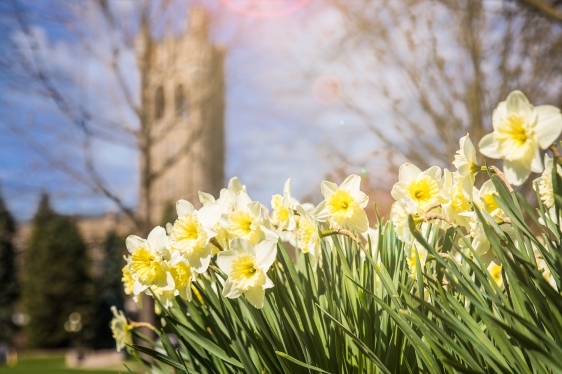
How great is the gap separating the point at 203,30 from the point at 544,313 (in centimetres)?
492

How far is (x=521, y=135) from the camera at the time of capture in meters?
0.54

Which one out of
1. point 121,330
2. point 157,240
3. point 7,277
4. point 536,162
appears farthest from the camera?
point 7,277

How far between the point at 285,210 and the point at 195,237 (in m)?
0.20

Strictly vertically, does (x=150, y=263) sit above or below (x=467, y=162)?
below

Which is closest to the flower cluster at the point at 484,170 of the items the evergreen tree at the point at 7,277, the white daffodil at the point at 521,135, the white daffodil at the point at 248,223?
the white daffodil at the point at 521,135

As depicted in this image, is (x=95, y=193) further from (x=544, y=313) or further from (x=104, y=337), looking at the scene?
(x=104, y=337)

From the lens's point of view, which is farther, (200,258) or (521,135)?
(200,258)

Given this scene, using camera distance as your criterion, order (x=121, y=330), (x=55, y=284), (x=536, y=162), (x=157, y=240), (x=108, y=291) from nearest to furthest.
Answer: (x=536, y=162), (x=157, y=240), (x=121, y=330), (x=55, y=284), (x=108, y=291)

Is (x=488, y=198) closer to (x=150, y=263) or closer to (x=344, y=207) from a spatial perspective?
(x=344, y=207)

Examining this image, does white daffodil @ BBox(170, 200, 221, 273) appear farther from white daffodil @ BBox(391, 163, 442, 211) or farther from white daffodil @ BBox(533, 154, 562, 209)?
white daffodil @ BBox(533, 154, 562, 209)

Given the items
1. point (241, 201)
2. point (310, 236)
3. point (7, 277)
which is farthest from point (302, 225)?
point (7, 277)

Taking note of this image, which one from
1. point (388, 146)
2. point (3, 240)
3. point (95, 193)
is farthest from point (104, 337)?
point (388, 146)

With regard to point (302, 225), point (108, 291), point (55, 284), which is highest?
point (302, 225)

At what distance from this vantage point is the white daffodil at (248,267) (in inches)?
27.8
